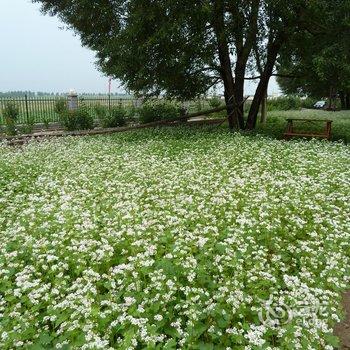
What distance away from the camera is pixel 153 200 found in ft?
22.8

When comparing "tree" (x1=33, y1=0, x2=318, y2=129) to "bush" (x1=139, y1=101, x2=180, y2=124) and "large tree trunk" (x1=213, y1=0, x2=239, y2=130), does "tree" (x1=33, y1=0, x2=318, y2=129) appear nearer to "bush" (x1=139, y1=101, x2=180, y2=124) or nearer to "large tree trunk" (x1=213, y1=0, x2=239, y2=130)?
"large tree trunk" (x1=213, y1=0, x2=239, y2=130)

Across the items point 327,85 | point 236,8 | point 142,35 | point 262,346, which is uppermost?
point 236,8

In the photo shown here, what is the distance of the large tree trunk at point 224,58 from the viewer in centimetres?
1388

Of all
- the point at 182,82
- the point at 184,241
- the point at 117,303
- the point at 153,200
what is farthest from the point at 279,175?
the point at 182,82

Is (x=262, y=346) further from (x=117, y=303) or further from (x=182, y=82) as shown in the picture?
(x=182, y=82)

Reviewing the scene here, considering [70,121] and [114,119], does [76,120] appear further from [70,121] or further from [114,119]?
[114,119]

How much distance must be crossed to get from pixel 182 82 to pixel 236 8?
386cm

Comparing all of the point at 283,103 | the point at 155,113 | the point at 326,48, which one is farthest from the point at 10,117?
the point at 283,103

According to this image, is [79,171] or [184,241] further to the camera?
[79,171]

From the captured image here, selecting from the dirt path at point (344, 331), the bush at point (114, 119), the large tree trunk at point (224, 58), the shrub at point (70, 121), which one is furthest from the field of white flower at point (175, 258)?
the bush at point (114, 119)

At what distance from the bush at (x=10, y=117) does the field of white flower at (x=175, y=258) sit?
34.4 ft

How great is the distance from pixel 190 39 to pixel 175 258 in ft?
37.0


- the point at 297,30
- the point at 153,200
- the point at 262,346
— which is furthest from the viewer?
the point at 297,30

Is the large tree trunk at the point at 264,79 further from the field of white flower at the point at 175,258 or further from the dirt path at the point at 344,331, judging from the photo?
the dirt path at the point at 344,331
